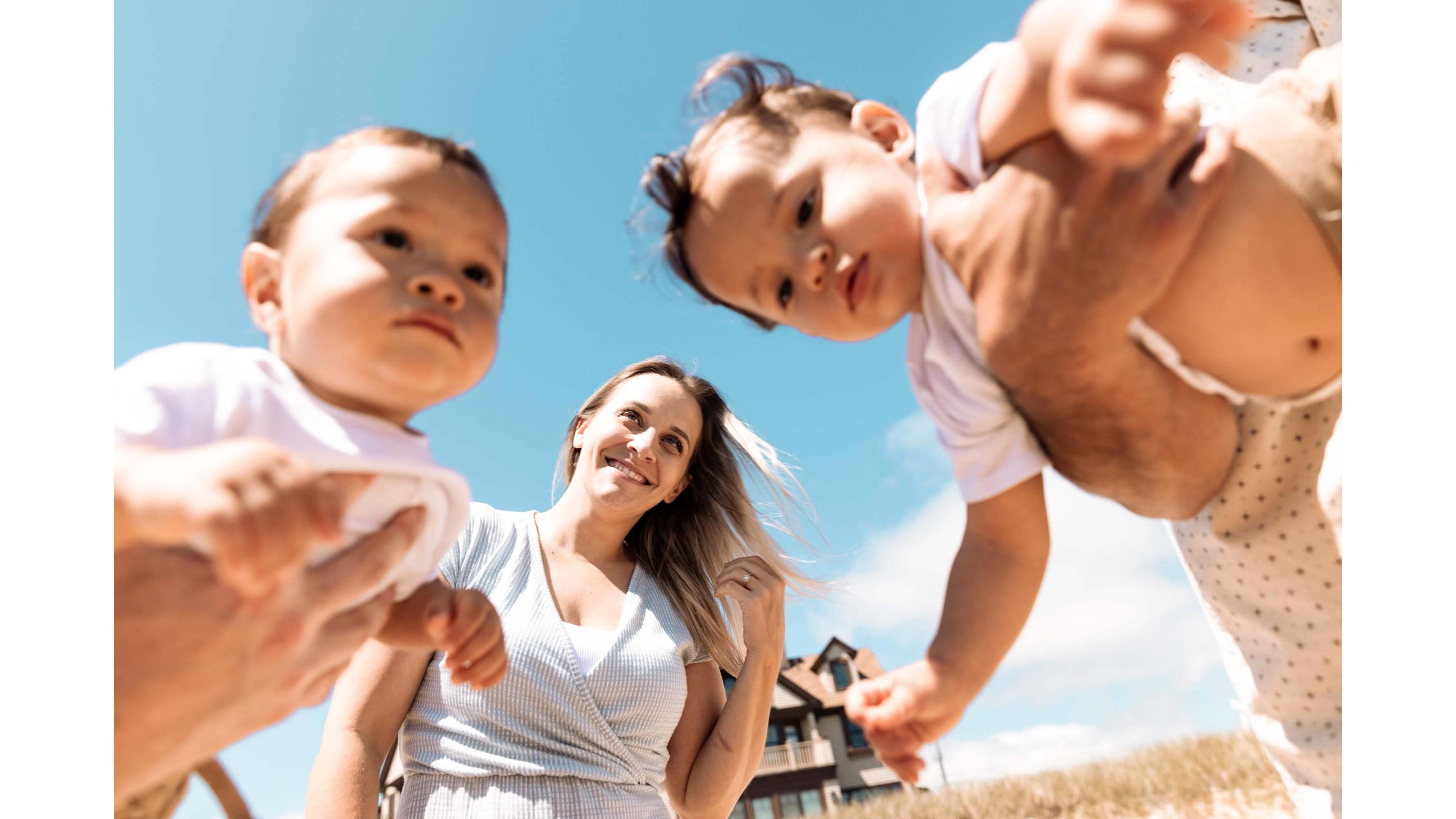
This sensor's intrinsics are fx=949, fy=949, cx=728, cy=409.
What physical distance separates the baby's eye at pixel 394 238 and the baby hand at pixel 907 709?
2.94ft

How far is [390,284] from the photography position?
50.9 inches

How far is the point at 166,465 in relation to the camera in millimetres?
1077

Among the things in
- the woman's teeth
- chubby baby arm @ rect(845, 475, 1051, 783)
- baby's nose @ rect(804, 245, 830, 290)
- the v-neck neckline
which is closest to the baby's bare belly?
chubby baby arm @ rect(845, 475, 1051, 783)

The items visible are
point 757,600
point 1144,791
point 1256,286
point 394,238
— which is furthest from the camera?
point 1144,791

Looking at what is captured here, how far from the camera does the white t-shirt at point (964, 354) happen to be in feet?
4.41

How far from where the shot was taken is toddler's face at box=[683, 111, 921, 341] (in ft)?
4.58

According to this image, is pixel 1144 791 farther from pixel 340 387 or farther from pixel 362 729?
pixel 340 387

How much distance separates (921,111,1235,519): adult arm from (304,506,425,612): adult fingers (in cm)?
85

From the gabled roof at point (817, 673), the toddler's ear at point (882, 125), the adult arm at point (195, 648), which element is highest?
the gabled roof at point (817, 673)

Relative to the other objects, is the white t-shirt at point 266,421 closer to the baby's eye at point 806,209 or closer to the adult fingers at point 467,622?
the adult fingers at point 467,622

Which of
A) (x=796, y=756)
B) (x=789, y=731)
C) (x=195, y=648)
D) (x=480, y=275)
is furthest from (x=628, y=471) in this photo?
(x=789, y=731)

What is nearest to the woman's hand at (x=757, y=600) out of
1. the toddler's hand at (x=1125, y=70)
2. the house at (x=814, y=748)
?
the toddler's hand at (x=1125, y=70)

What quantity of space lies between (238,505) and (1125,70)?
108cm
